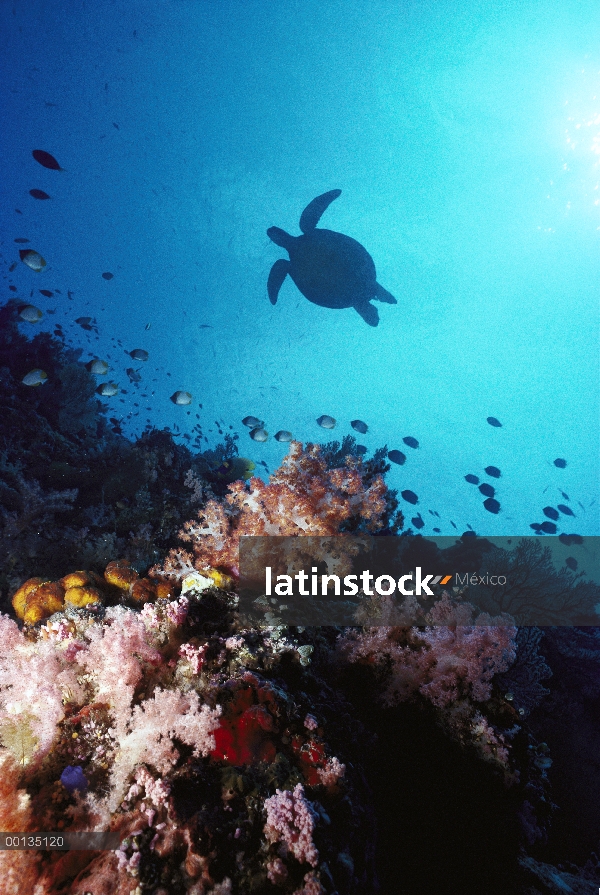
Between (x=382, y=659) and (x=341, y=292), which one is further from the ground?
(x=341, y=292)

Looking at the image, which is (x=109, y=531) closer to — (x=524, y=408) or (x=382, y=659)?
(x=382, y=659)

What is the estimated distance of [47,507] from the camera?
20.3 feet

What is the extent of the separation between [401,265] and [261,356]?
39.8m

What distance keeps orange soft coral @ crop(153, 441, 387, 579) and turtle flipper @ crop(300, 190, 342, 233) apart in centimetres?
1259

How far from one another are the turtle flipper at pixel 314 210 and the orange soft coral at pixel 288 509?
12592 mm

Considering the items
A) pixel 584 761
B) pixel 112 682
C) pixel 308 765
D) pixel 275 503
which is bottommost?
pixel 584 761

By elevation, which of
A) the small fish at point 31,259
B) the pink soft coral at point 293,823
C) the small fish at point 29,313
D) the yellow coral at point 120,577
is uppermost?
the small fish at point 31,259

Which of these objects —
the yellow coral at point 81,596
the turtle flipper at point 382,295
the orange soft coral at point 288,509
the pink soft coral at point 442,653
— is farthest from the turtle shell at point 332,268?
the yellow coral at point 81,596

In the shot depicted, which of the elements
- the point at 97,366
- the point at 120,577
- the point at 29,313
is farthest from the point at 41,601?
the point at 29,313

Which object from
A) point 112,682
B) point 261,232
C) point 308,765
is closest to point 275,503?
point 112,682

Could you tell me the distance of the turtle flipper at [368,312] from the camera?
16359 mm

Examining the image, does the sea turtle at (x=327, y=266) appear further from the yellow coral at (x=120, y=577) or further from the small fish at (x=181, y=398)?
the yellow coral at (x=120, y=577)

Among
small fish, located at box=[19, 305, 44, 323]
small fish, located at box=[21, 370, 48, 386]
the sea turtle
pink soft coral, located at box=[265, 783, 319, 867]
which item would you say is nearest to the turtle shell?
the sea turtle

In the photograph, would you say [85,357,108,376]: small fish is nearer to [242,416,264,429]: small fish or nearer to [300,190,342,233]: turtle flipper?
[242,416,264,429]: small fish
